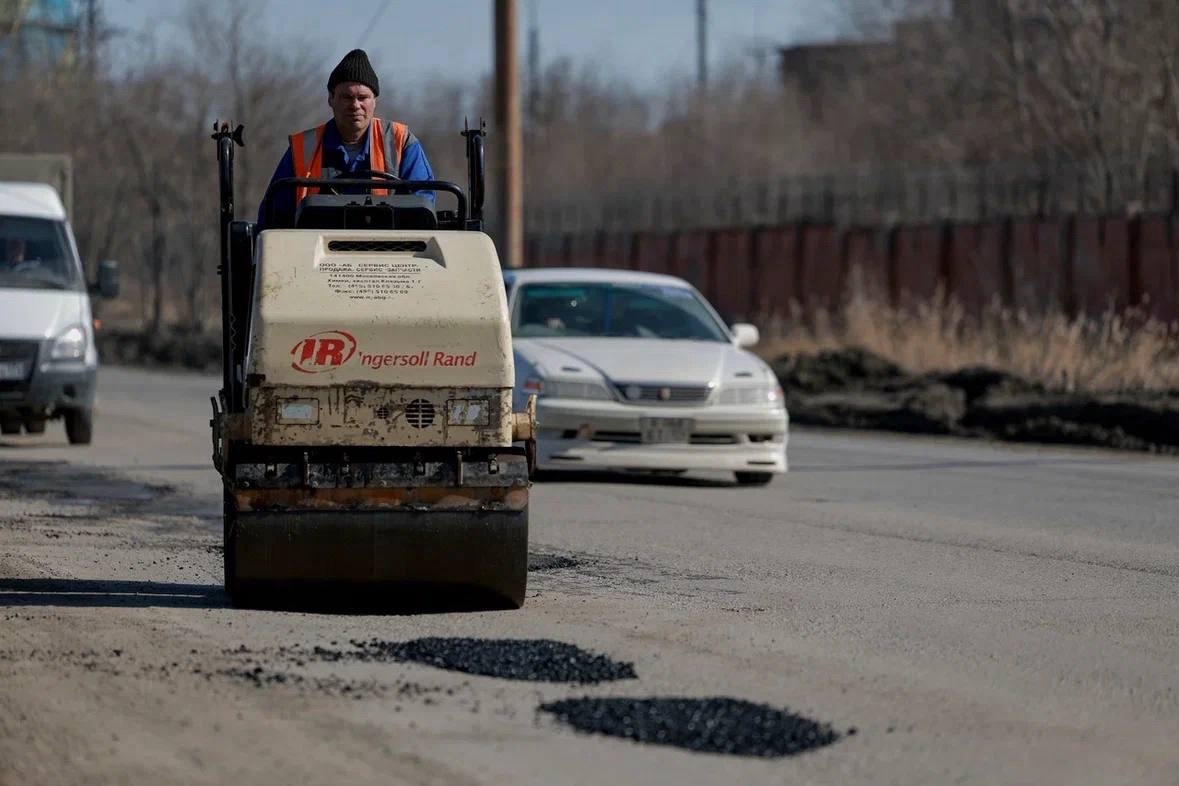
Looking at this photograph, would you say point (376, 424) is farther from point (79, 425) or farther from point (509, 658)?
point (79, 425)

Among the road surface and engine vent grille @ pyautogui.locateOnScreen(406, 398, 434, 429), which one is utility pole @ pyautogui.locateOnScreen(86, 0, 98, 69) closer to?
the road surface

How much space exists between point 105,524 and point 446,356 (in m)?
4.57

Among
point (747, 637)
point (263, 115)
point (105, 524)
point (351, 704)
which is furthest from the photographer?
point (263, 115)

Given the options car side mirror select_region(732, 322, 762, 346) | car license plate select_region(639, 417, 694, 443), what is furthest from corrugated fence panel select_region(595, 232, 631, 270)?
car license plate select_region(639, 417, 694, 443)

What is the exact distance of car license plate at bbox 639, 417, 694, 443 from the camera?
14.4 meters

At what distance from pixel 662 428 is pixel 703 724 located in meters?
8.25

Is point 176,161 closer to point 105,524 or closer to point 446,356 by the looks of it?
point 105,524

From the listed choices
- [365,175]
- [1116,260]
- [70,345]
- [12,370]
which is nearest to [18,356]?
[12,370]

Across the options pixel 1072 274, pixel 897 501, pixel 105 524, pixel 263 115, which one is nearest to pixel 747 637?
pixel 105 524

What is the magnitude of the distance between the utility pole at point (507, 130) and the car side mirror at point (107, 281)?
8801 mm

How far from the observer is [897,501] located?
14.0 meters

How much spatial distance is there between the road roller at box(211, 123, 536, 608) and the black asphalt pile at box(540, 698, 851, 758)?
73.4 inches

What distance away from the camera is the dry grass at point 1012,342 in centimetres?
2497

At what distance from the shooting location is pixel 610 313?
1595 centimetres
